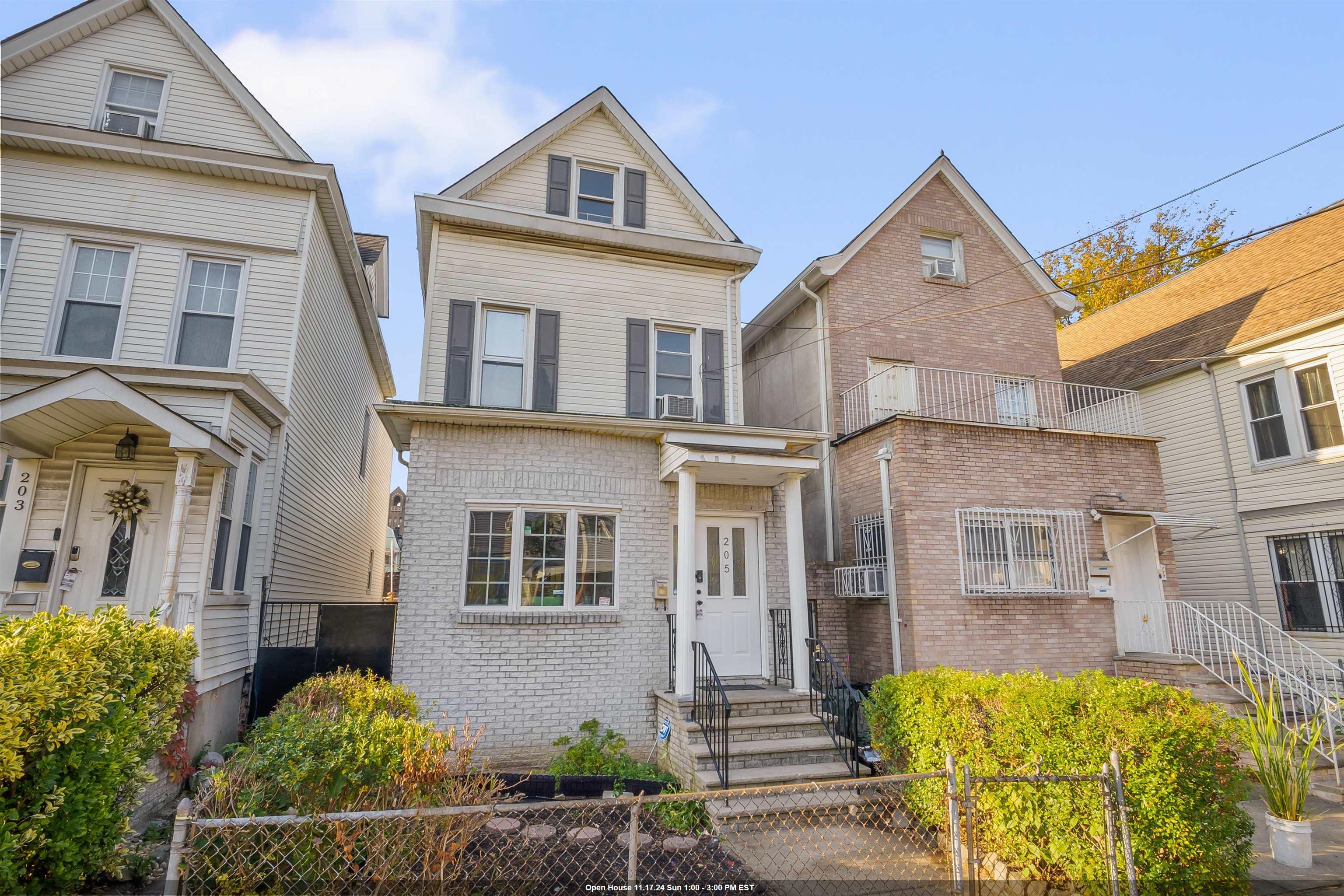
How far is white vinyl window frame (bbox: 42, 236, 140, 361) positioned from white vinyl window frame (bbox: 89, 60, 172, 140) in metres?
1.61

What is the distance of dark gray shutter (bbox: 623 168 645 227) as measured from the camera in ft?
36.1

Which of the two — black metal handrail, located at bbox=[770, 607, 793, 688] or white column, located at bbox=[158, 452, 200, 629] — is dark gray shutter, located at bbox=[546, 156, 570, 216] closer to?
white column, located at bbox=[158, 452, 200, 629]

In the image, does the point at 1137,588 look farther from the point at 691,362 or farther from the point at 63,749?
the point at 63,749

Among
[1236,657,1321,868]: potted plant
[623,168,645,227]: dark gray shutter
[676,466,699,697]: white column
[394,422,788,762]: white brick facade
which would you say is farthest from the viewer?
[623,168,645,227]: dark gray shutter

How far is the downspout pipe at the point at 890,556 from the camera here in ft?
32.3

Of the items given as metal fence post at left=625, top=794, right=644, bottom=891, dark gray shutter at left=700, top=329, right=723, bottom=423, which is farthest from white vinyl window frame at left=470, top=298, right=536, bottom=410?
metal fence post at left=625, top=794, right=644, bottom=891

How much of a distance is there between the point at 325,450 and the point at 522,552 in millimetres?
5425

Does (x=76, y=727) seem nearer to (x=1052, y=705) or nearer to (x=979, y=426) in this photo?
(x=1052, y=705)

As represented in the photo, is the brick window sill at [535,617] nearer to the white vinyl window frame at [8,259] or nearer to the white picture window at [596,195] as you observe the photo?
the white picture window at [596,195]

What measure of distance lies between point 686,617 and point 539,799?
250cm

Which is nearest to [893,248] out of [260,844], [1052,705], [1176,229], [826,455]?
[826,455]

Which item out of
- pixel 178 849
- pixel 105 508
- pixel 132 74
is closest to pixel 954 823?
pixel 178 849

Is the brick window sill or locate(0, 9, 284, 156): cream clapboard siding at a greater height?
locate(0, 9, 284, 156): cream clapboard siding

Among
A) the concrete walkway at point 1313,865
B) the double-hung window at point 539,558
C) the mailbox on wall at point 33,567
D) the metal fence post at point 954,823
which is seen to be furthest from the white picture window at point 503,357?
the concrete walkway at point 1313,865
